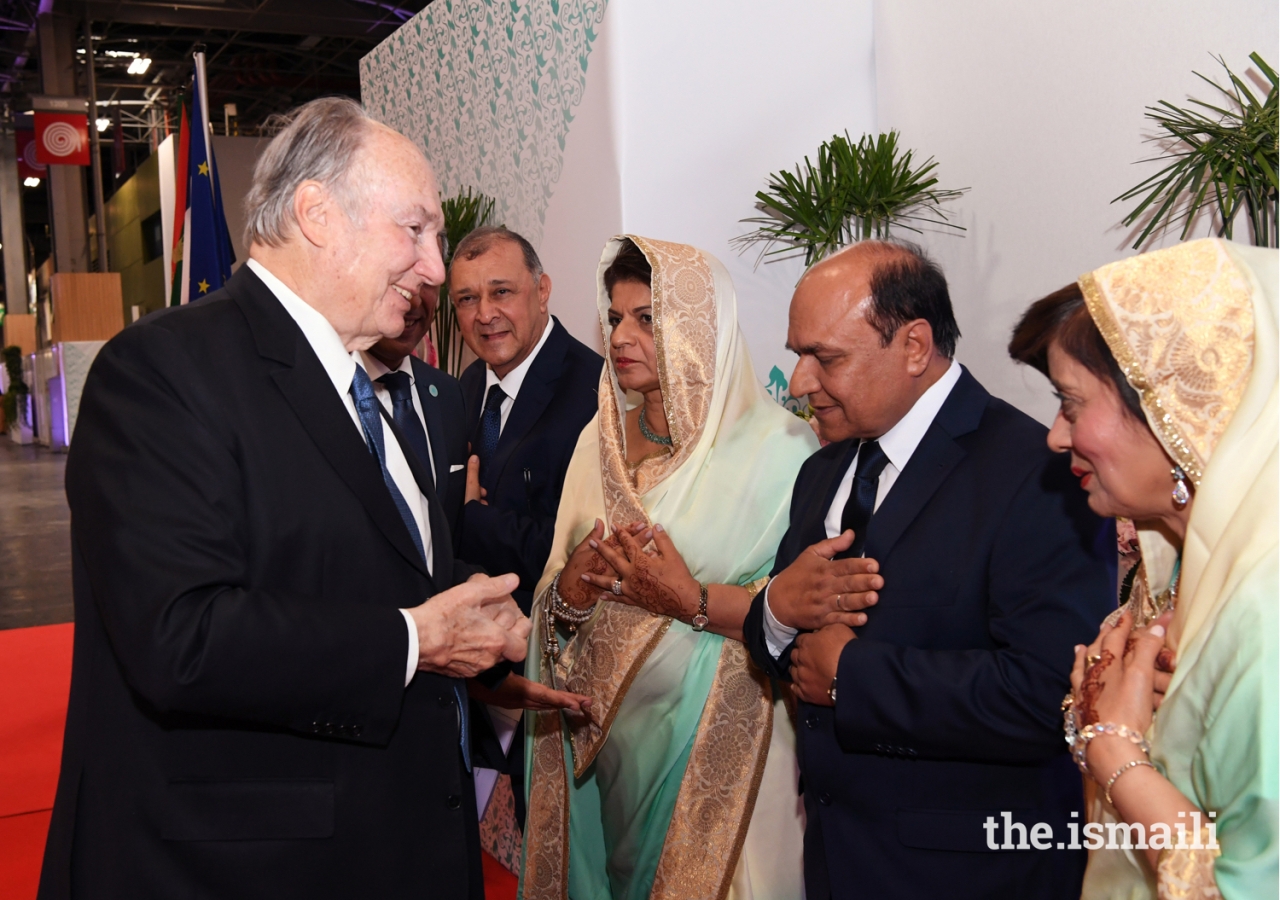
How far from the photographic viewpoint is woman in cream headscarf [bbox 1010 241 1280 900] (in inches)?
44.4

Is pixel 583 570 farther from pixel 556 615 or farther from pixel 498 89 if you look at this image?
pixel 498 89

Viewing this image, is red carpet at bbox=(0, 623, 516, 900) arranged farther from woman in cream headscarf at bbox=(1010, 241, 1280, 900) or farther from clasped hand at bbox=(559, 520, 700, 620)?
woman in cream headscarf at bbox=(1010, 241, 1280, 900)

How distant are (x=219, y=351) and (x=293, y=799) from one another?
63cm

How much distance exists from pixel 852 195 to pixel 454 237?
6.84 feet

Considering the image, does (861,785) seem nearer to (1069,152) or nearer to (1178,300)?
(1178,300)

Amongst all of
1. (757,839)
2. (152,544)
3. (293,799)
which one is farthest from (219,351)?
(757,839)

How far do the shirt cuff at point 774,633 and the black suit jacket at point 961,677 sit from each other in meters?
0.16

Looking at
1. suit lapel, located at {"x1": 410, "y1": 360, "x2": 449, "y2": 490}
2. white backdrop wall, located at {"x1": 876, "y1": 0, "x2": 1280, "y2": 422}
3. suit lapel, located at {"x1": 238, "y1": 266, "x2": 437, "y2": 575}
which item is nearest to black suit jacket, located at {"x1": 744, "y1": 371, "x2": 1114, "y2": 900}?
suit lapel, located at {"x1": 238, "y1": 266, "x2": 437, "y2": 575}

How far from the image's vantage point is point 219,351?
1461 millimetres

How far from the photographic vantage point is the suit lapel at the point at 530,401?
10.3 ft

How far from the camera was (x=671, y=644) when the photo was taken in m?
2.37

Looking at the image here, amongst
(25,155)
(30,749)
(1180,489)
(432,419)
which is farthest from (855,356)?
(25,155)

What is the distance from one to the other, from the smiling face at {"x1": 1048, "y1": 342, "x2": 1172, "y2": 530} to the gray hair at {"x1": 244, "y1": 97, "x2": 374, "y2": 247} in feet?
3.55
